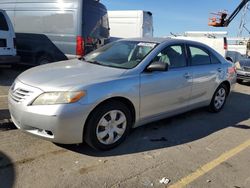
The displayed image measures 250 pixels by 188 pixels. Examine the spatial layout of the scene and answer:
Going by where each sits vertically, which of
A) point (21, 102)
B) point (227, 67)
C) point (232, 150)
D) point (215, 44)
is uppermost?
point (215, 44)

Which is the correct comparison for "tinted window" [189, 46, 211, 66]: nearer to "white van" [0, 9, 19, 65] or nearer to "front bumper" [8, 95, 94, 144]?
"front bumper" [8, 95, 94, 144]

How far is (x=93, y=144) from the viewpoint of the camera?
13.1ft

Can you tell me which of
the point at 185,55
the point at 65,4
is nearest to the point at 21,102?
the point at 185,55

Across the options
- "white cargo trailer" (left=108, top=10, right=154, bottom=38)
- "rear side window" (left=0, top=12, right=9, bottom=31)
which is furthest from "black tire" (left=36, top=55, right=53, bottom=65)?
"white cargo trailer" (left=108, top=10, right=154, bottom=38)

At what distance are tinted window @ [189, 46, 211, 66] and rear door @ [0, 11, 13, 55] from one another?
4989 mm

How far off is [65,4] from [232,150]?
6.15 metres

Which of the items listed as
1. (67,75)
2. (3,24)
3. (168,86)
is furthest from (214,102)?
(3,24)

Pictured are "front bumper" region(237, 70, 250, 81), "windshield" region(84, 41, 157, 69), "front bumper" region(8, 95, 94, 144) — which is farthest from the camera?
"front bumper" region(237, 70, 250, 81)

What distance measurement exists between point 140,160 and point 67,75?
4.85 feet

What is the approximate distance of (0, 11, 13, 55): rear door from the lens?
796cm

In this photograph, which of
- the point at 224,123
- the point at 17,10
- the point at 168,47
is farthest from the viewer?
the point at 17,10

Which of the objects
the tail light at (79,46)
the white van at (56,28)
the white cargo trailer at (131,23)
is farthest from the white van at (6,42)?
the white cargo trailer at (131,23)

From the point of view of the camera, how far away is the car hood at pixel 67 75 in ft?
12.5

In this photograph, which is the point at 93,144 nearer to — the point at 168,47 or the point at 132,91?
the point at 132,91
